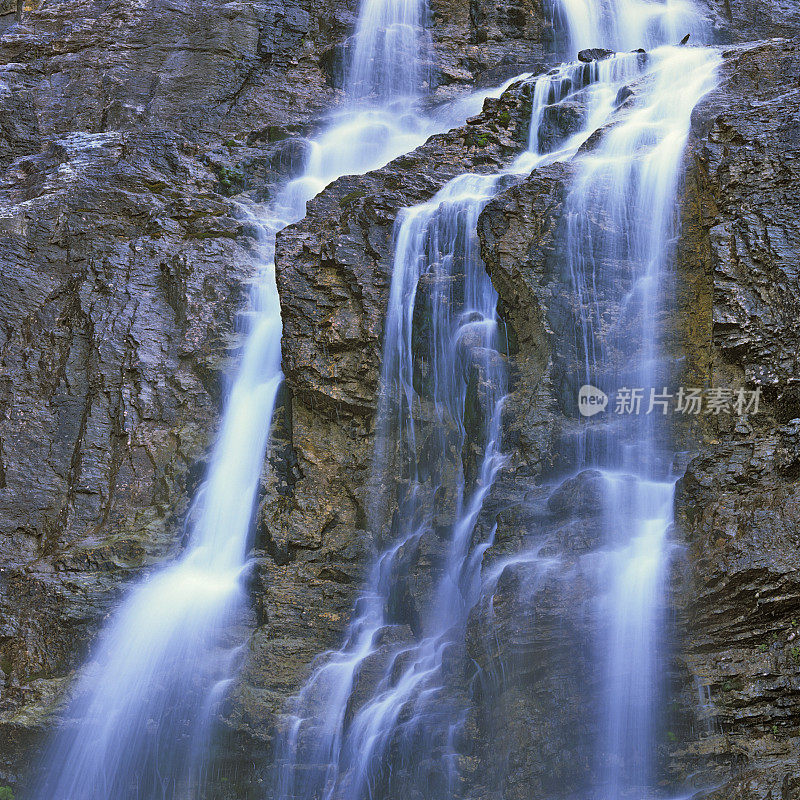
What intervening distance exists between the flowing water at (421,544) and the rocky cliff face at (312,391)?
242 mm

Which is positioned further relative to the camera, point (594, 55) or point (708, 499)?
point (594, 55)

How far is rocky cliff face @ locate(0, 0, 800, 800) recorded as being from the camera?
19.2ft

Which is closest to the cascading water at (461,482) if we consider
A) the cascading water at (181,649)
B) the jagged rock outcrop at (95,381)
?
the cascading water at (181,649)

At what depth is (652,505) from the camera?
22.6 ft

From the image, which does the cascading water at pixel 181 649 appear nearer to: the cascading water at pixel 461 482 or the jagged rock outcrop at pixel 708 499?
the cascading water at pixel 461 482

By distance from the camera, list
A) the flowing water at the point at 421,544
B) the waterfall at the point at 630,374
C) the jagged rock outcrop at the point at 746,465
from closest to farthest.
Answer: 1. the jagged rock outcrop at the point at 746,465
2. the waterfall at the point at 630,374
3. the flowing water at the point at 421,544

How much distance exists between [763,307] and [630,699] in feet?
12.4

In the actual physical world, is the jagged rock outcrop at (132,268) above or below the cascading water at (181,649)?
above

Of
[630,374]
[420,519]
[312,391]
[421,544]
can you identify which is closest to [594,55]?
[630,374]

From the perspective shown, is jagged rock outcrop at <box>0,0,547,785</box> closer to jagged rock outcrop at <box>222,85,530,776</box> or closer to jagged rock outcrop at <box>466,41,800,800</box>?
jagged rock outcrop at <box>222,85,530,776</box>

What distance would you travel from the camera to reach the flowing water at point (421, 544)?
639 cm

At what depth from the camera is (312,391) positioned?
942 centimetres

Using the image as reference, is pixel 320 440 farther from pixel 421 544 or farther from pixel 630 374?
pixel 630 374

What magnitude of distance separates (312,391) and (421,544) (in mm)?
2403
